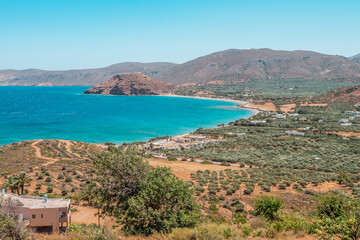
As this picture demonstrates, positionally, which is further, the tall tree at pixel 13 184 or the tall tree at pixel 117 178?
the tall tree at pixel 13 184

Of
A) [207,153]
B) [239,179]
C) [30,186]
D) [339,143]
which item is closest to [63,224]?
[30,186]

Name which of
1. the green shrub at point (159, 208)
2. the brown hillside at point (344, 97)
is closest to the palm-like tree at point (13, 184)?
the green shrub at point (159, 208)

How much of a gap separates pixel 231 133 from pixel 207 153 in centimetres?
2554

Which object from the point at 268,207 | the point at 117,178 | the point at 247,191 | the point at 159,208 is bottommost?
the point at 247,191

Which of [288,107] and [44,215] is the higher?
[288,107]

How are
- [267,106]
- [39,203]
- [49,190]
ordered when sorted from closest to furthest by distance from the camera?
[39,203], [49,190], [267,106]

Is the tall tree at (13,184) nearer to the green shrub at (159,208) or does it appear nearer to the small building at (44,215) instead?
the small building at (44,215)

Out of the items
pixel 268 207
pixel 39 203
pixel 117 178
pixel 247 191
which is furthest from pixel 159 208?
pixel 247 191

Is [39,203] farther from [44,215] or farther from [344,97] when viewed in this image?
[344,97]

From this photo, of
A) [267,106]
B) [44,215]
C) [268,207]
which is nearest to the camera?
[44,215]

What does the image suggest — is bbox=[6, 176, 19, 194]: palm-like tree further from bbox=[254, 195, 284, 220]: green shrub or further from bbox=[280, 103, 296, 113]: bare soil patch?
bbox=[280, 103, 296, 113]: bare soil patch

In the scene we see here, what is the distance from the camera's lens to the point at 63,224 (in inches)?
802

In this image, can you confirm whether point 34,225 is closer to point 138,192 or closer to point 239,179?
point 138,192

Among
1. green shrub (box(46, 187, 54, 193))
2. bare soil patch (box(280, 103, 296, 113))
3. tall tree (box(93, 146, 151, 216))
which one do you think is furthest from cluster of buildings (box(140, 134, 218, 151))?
bare soil patch (box(280, 103, 296, 113))
